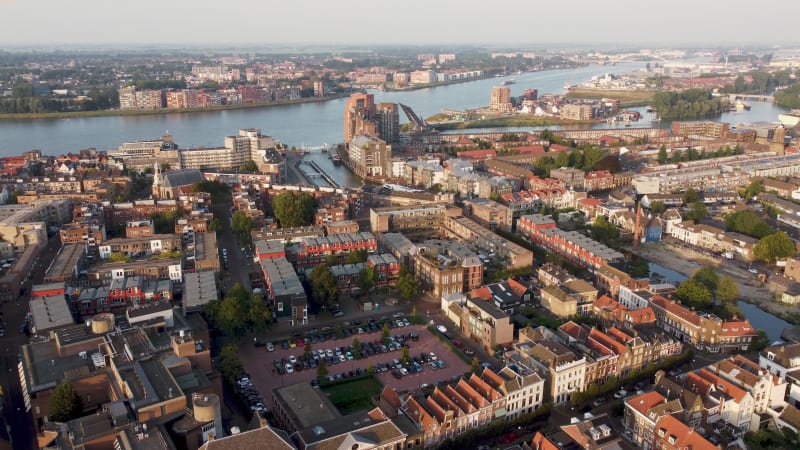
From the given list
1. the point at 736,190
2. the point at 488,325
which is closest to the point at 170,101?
the point at 736,190

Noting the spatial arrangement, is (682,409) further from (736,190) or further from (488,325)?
(736,190)

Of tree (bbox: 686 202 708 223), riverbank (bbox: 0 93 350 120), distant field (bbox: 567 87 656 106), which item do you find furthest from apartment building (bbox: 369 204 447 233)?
distant field (bbox: 567 87 656 106)

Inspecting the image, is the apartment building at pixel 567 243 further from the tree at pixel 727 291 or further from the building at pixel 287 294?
the building at pixel 287 294

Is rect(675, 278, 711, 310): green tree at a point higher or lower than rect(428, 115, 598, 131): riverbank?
lower

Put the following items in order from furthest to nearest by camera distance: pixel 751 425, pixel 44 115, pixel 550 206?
pixel 44 115
pixel 550 206
pixel 751 425

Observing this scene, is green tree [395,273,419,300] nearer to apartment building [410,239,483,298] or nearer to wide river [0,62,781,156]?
apartment building [410,239,483,298]

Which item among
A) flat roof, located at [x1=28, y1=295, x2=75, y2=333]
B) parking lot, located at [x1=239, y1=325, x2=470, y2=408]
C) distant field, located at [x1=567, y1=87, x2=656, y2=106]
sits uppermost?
distant field, located at [x1=567, y1=87, x2=656, y2=106]

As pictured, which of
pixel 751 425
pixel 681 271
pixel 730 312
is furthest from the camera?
pixel 681 271

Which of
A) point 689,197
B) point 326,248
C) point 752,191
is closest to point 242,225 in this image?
point 326,248
